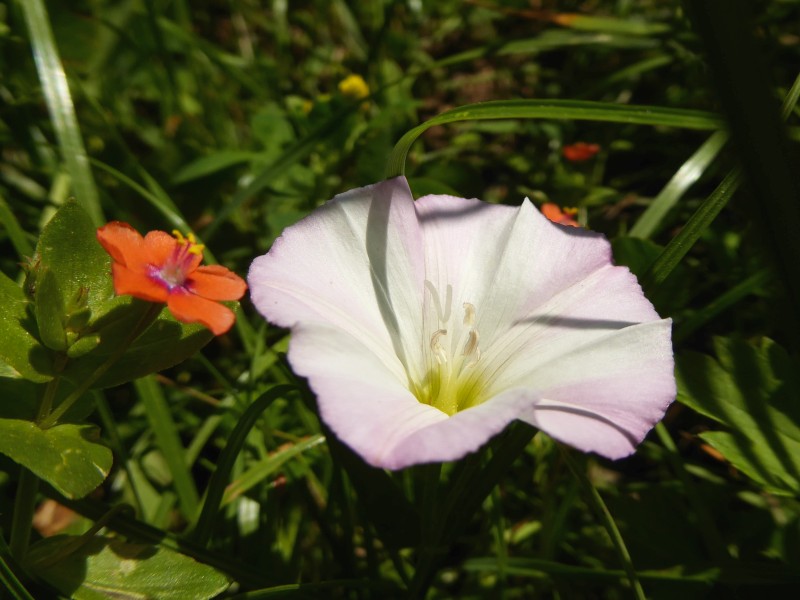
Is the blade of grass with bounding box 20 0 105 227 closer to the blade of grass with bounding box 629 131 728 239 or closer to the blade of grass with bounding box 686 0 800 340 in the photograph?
the blade of grass with bounding box 629 131 728 239

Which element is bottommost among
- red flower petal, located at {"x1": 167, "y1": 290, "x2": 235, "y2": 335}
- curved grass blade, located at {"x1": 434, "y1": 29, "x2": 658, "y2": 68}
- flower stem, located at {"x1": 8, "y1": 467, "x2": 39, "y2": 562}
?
flower stem, located at {"x1": 8, "y1": 467, "x2": 39, "y2": 562}

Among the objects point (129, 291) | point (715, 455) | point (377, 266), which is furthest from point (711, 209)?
point (129, 291)

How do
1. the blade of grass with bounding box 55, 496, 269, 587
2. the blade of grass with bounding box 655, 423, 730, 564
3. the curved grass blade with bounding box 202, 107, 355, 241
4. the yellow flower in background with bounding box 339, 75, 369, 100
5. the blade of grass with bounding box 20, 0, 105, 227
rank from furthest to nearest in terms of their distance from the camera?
the yellow flower in background with bounding box 339, 75, 369, 100 → the curved grass blade with bounding box 202, 107, 355, 241 → the blade of grass with bounding box 20, 0, 105, 227 → the blade of grass with bounding box 655, 423, 730, 564 → the blade of grass with bounding box 55, 496, 269, 587

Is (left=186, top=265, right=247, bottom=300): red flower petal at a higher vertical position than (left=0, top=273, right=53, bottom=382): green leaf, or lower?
higher

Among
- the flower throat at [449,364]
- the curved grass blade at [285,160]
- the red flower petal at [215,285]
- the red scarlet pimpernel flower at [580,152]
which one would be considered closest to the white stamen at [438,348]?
the flower throat at [449,364]

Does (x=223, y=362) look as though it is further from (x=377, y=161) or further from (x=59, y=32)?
(x=59, y=32)

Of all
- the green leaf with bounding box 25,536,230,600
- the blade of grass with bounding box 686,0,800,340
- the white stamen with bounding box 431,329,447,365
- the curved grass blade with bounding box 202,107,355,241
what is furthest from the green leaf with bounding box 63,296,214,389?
the blade of grass with bounding box 686,0,800,340

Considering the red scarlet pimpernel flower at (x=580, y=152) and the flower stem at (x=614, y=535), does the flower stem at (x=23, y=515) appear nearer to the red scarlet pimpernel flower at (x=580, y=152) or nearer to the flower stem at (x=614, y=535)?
the flower stem at (x=614, y=535)
